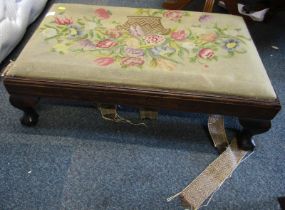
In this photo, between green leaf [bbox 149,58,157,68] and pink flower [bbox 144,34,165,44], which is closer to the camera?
green leaf [bbox 149,58,157,68]

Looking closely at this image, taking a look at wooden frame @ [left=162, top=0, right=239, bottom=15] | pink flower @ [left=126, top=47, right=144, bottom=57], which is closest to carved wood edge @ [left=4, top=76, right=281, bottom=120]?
pink flower @ [left=126, top=47, right=144, bottom=57]

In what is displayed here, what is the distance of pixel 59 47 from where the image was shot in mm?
1062

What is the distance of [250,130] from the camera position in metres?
1.10

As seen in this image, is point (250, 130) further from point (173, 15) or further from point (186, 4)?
point (186, 4)

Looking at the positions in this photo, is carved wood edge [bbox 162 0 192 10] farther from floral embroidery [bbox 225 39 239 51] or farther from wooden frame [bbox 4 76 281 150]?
wooden frame [bbox 4 76 281 150]

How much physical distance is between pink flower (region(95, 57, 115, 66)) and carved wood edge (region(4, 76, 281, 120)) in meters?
0.08

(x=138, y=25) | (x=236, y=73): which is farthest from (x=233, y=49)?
(x=138, y=25)

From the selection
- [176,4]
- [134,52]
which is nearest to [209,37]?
[134,52]

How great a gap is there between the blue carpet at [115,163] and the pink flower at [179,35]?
389mm

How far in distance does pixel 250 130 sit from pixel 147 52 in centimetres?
53

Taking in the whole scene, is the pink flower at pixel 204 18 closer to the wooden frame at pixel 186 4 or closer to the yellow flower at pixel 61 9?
the wooden frame at pixel 186 4

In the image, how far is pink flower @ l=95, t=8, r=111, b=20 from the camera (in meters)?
1.24

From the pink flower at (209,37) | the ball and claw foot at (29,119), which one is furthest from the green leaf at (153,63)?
the ball and claw foot at (29,119)

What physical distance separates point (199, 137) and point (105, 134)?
1.44ft
